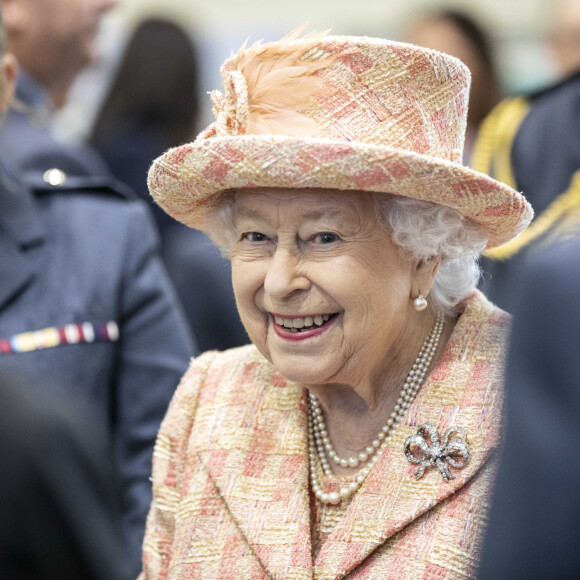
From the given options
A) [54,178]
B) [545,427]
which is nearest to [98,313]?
[54,178]

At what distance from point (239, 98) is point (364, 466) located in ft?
3.16

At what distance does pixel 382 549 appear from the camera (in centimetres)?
232

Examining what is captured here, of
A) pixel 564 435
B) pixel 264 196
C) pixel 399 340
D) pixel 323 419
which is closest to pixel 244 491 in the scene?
pixel 323 419

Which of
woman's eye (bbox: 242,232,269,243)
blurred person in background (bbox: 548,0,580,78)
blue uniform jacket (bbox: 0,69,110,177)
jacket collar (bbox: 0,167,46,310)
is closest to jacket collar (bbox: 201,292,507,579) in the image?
woman's eye (bbox: 242,232,269,243)

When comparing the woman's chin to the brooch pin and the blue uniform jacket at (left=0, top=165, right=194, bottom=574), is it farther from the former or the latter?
the blue uniform jacket at (left=0, top=165, right=194, bottom=574)

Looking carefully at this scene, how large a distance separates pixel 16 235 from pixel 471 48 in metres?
2.99

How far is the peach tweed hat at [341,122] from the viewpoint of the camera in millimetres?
2150

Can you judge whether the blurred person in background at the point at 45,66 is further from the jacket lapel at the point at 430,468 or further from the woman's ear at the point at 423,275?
the jacket lapel at the point at 430,468

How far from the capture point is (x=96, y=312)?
129 inches

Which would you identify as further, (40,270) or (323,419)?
(40,270)

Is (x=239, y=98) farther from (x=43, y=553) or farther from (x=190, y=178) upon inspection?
(x=43, y=553)

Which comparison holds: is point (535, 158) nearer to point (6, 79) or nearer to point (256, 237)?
point (256, 237)

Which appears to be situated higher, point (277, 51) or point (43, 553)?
point (277, 51)

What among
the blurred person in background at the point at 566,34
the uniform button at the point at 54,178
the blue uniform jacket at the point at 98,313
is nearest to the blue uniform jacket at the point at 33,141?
the uniform button at the point at 54,178
